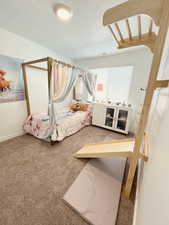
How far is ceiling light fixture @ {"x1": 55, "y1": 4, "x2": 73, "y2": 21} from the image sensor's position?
1420 millimetres

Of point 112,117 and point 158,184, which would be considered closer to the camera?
point 158,184

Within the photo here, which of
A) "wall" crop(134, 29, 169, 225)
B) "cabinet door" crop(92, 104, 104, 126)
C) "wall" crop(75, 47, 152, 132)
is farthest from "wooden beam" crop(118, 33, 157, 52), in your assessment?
"cabinet door" crop(92, 104, 104, 126)

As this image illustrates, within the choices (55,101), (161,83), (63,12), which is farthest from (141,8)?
(55,101)

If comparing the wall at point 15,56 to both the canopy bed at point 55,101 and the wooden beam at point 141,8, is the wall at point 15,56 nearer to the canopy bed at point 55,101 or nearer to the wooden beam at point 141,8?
the canopy bed at point 55,101

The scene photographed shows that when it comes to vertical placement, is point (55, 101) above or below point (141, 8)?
below

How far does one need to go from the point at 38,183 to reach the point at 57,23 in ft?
9.11

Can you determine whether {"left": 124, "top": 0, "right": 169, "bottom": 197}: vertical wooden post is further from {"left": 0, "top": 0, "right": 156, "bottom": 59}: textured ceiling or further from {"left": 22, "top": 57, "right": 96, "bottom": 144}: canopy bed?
{"left": 22, "top": 57, "right": 96, "bottom": 144}: canopy bed

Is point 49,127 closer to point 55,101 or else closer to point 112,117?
point 55,101

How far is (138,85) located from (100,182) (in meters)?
2.91

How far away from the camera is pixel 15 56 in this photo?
7.49 feet

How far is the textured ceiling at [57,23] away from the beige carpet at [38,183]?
255cm

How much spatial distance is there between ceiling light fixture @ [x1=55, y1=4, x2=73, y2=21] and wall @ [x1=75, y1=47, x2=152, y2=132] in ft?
6.55

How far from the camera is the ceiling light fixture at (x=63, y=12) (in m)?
1.42

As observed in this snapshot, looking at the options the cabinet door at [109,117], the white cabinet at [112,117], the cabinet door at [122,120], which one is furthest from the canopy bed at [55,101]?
the cabinet door at [122,120]
